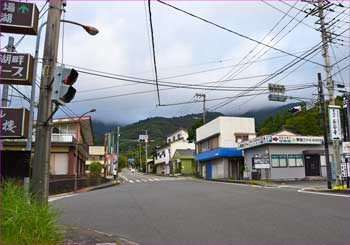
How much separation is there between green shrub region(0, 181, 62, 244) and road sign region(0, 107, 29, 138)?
5.91ft

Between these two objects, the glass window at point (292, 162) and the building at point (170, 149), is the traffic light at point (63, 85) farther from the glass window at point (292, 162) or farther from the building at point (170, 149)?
the building at point (170, 149)

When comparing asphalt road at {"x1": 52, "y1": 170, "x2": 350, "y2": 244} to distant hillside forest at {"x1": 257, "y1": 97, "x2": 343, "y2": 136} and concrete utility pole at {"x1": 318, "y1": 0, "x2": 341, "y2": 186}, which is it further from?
distant hillside forest at {"x1": 257, "y1": 97, "x2": 343, "y2": 136}

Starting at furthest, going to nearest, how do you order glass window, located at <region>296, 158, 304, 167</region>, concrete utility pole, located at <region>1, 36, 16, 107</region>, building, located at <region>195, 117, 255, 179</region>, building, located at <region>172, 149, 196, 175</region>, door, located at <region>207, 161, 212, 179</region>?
building, located at <region>172, 149, 196, 175</region>, door, located at <region>207, 161, 212, 179</region>, building, located at <region>195, 117, 255, 179</region>, glass window, located at <region>296, 158, 304, 167</region>, concrete utility pole, located at <region>1, 36, 16, 107</region>

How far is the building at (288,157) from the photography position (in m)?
33.5

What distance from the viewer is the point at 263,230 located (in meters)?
→ 8.92

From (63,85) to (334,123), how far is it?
21.0 meters

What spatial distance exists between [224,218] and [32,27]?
7384 mm

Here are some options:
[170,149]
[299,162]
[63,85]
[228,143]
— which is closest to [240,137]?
[228,143]

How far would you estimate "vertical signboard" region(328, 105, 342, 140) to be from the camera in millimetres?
23531

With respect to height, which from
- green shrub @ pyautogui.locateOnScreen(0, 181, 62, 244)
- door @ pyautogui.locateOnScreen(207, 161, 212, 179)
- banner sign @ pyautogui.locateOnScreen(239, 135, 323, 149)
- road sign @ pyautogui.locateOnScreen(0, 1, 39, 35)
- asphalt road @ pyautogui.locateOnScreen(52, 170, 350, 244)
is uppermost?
road sign @ pyautogui.locateOnScreen(0, 1, 39, 35)

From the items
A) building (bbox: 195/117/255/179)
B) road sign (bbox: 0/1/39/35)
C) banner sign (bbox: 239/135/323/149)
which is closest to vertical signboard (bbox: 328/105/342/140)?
banner sign (bbox: 239/135/323/149)

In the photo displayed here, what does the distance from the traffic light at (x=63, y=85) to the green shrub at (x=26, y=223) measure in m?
2.01

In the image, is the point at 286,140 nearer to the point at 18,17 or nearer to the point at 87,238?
the point at 87,238

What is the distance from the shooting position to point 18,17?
8352mm
